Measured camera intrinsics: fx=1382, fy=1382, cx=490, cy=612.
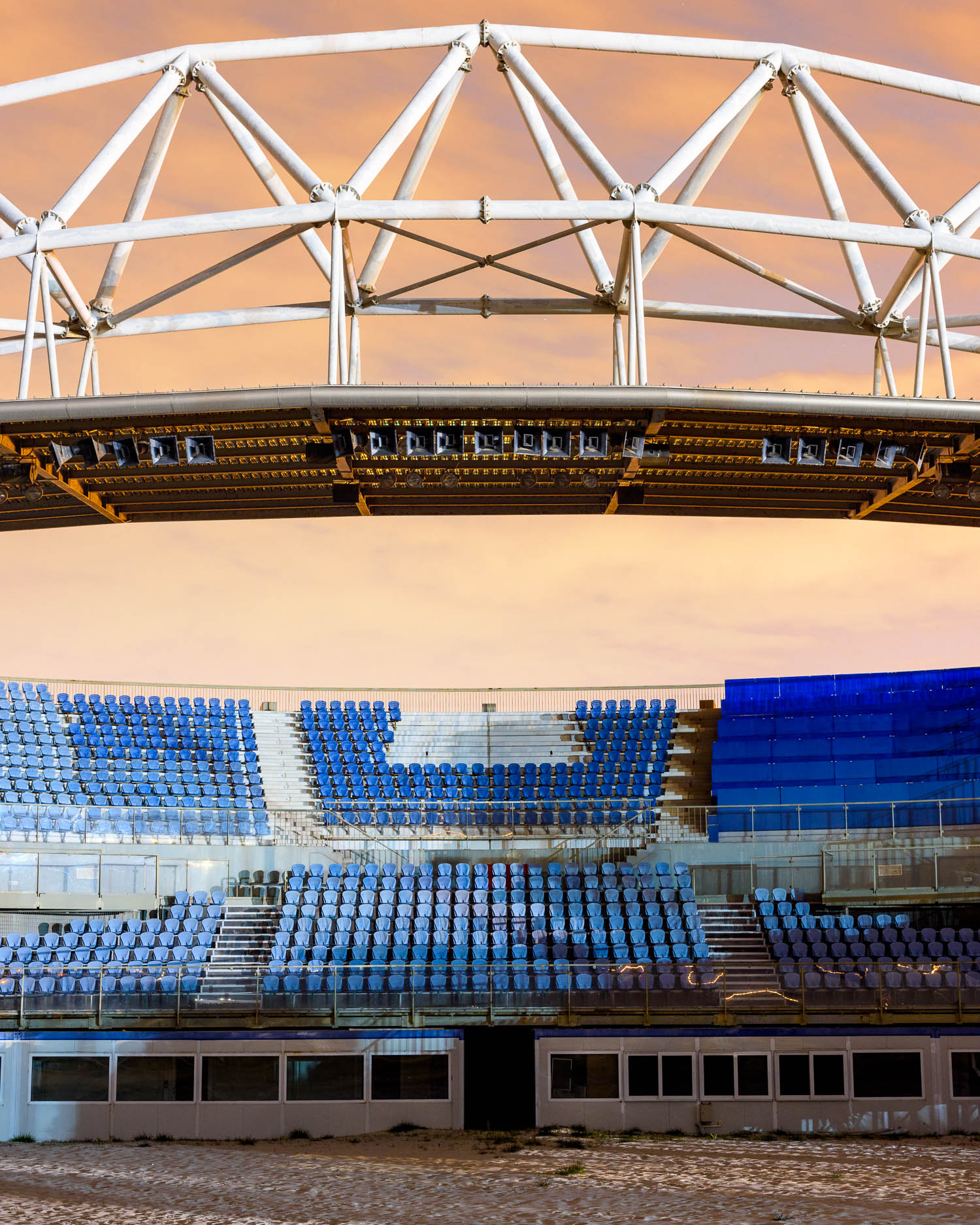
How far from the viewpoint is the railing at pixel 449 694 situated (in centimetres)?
4359

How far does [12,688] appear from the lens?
39312 millimetres

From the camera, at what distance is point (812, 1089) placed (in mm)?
24188

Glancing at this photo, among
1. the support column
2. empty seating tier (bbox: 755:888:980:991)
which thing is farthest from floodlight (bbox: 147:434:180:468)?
empty seating tier (bbox: 755:888:980:991)

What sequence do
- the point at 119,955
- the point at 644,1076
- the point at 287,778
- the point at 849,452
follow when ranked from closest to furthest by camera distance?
1. the point at 644,1076
2. the point at 849,452
3. the point at 119,955
4. the point at 287,778

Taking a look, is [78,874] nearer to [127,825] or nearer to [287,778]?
[127,825]

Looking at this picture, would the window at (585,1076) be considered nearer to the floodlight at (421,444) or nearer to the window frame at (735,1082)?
the window frame at (735,1082)

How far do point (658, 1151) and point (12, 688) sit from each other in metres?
24.4

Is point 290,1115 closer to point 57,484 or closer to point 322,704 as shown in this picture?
point 57,484

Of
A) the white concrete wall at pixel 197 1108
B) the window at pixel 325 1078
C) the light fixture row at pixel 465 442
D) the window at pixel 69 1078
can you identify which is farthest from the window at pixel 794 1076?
the window at pixel 69 1078

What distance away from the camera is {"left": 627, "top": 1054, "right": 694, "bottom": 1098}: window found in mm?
24234

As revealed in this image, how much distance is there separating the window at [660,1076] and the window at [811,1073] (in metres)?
1.63

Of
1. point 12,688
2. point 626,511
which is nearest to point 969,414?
point 626,511

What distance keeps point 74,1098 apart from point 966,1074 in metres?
15.6

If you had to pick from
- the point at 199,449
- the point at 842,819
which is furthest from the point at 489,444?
the point at 842,819
